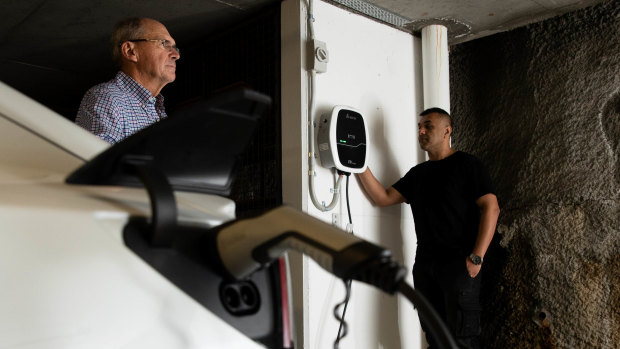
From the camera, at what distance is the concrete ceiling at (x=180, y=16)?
3031mm

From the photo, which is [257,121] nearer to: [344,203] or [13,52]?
[344,203]

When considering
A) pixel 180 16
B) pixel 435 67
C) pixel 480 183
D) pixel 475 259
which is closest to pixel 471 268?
pixel 475 259

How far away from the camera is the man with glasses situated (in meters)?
1.62

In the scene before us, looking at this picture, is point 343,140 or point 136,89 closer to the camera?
point 136,89

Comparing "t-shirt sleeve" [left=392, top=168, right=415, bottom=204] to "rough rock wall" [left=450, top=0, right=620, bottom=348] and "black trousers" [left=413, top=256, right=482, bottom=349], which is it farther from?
"rough rock wall" [left=450, top=0, right=620, bottom=348]

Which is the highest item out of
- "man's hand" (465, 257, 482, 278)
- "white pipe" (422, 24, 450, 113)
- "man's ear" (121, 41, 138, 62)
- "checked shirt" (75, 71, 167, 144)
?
"white pipe" (422, 24, 450, 113)

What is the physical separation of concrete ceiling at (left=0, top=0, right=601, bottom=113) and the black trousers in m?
1.35

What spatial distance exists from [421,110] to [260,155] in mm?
990

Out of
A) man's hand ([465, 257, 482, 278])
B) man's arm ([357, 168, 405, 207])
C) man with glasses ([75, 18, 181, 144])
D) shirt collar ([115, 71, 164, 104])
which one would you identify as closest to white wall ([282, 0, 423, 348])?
man's arm ([357, 168, 405, 207])

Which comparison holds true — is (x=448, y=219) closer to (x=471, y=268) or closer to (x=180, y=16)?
(x=471, y=268)

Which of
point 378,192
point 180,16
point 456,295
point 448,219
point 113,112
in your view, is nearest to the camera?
point 113,112

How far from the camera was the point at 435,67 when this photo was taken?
327 cm

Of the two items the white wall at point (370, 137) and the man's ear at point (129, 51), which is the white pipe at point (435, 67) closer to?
the white wall at point (370, 137)

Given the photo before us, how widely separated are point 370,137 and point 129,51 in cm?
143
